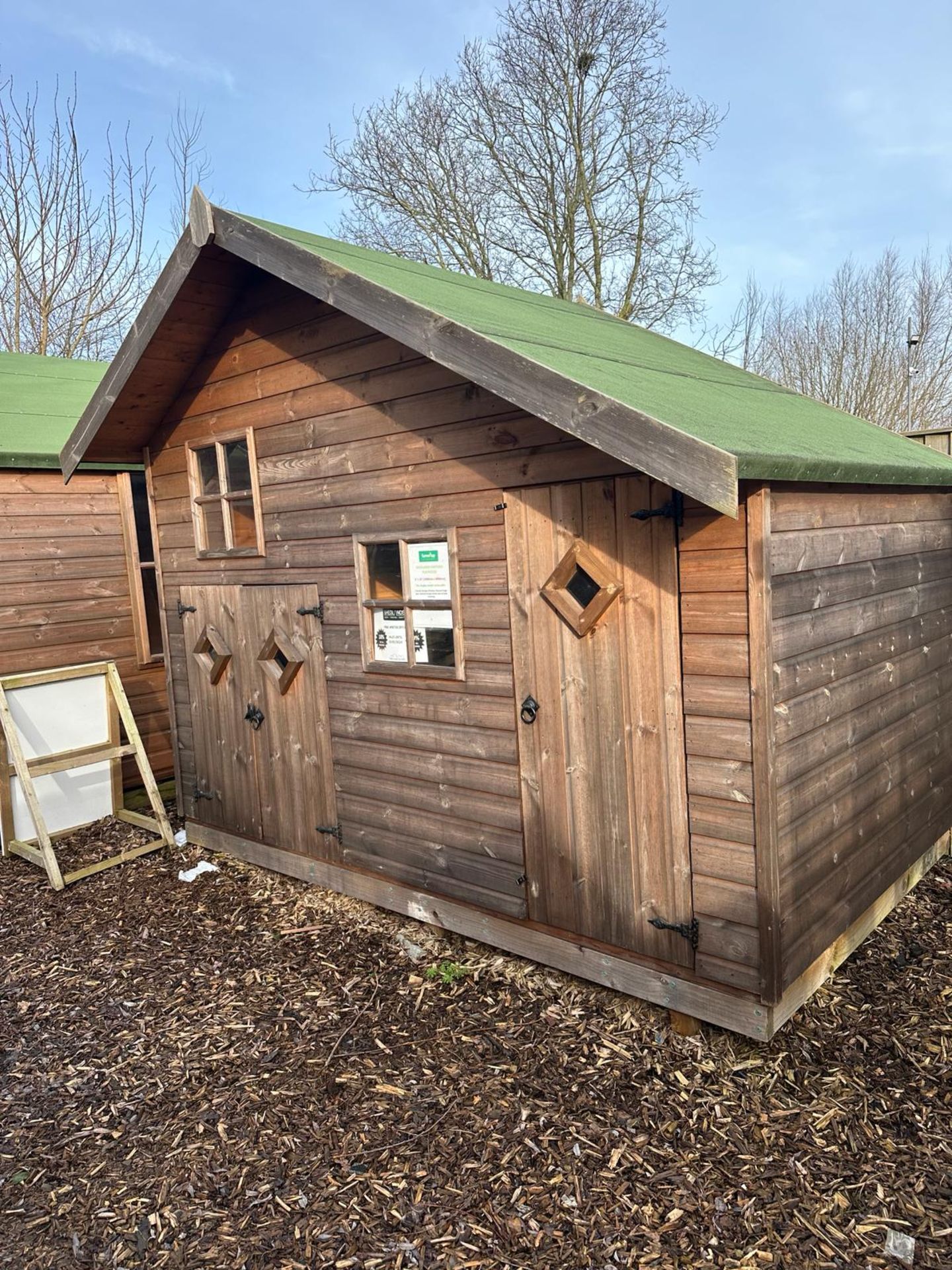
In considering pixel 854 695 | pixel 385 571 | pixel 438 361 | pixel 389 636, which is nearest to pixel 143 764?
pixel 389 636

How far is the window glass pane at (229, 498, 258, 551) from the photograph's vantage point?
18.2 ft

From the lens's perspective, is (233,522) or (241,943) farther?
(233,522)

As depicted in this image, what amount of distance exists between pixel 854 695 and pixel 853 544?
681 mm

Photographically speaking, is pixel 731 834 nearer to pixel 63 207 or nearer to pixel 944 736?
pixel 944 736

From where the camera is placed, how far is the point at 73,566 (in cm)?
728

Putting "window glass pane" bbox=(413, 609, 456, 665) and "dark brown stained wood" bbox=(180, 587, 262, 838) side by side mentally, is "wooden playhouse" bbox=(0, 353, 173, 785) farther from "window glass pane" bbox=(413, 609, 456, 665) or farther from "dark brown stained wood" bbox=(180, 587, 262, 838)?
"window glass pane" bbox=(413, 609, 456, 665)

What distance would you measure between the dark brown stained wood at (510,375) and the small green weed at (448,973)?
269 centimetres

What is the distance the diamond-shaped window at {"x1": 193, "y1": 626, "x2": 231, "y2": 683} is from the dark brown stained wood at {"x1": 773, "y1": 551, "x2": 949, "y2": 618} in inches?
146

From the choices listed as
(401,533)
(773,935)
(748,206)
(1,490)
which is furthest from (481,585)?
(748,206)

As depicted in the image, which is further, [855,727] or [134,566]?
→ [134,566]

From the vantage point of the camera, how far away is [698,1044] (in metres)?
3.68

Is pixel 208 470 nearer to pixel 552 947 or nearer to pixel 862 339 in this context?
pixel 552 947

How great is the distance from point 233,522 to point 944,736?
454 cm

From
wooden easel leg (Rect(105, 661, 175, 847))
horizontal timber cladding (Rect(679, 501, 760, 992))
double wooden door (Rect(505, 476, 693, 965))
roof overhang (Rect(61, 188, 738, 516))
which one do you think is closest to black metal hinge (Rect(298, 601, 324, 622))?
double wooden door (Rect(505, 476, 693, 965))
